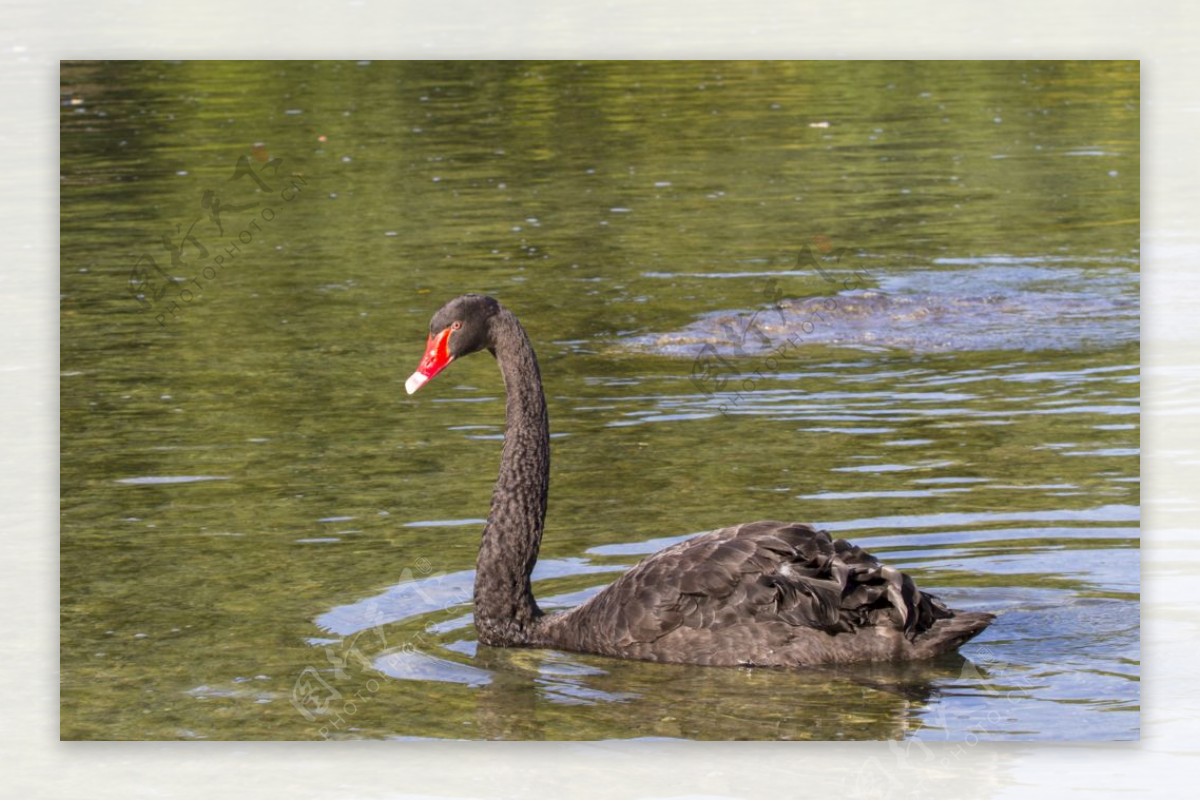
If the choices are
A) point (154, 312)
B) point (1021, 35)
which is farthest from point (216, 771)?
point (154, 312)

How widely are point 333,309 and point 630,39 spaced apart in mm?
3532

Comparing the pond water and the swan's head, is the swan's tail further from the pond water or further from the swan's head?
the swan's head

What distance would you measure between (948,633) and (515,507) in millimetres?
1583

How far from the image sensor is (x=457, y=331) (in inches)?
301

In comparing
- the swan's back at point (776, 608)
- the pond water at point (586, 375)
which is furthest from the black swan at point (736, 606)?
the pond water at point (586, 375)

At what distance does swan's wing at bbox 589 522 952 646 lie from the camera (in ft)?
23.6

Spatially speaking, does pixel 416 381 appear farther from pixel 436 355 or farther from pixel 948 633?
pixel 948 633
